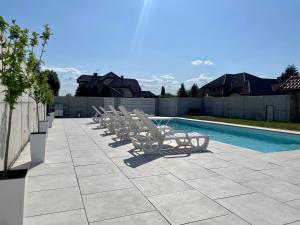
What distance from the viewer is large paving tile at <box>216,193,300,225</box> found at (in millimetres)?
2961

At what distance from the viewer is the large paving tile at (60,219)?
112 inches

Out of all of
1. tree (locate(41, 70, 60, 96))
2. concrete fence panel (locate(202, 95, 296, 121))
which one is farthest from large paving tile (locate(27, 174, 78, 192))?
tree (locate(41, 70, 60, 96))

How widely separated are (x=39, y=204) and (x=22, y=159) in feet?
9.47

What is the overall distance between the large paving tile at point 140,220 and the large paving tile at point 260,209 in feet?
3.06

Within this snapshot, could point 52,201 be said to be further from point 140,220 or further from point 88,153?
point 88,153

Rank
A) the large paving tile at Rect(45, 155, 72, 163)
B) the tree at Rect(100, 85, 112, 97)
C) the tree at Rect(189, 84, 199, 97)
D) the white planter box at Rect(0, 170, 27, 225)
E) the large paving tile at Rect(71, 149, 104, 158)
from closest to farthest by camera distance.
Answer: the white planter box at Rect(0, 170, 27, 225), the large paving tile at Rect(45, 155, 72, 163), the large paving tile at Rect(71, 149, 104, 158), the tree at Rect(100, 85, 112, 97), the tree at Rect(189, 84, 199, 97)

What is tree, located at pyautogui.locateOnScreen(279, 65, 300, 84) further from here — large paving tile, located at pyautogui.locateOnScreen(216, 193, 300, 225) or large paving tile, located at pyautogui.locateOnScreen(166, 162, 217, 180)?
large paving tile, located at pyautogui.locateOnScreen(216, 193, 300, 225)

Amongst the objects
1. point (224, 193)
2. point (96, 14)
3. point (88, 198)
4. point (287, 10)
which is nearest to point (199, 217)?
point (224, 193)

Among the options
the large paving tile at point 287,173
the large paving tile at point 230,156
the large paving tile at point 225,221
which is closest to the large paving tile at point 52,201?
the large paving tile at point 225,221

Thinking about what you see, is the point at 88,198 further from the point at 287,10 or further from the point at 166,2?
the point at 287,10

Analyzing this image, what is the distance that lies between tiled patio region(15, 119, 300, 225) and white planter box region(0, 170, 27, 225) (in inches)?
17.3

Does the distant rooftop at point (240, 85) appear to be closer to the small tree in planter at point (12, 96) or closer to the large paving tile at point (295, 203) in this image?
the large paving tile at point (295, 203)

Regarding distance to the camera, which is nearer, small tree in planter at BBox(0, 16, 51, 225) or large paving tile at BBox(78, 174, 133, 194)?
small tree in planter at BBox(0, 16, 51, 225)

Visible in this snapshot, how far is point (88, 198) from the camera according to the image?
3.58 meters
